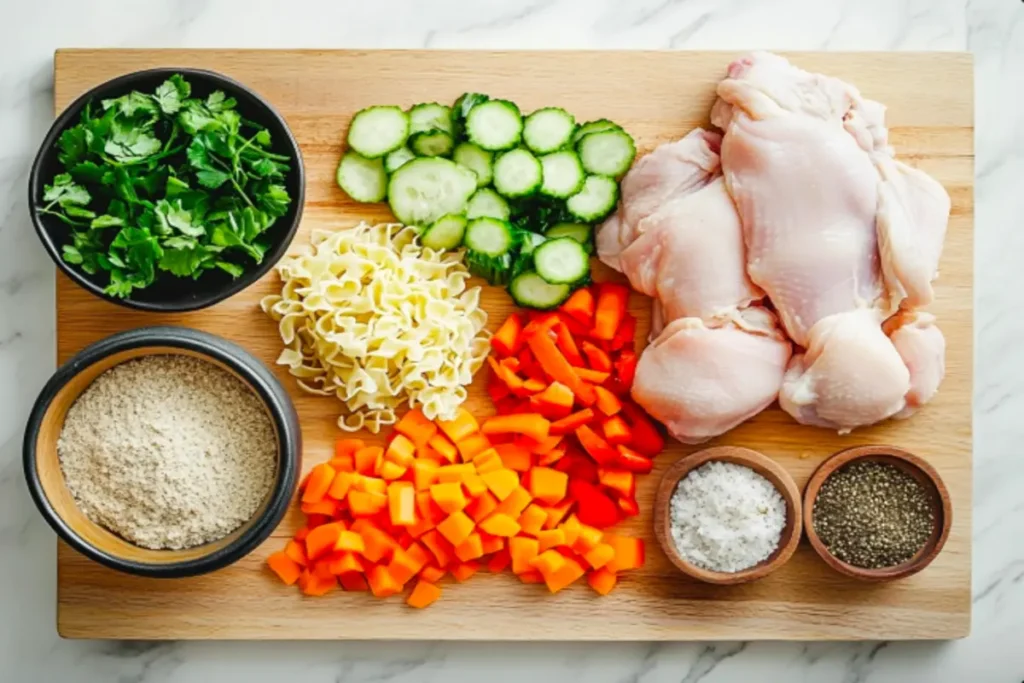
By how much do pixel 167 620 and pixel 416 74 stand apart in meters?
1.88

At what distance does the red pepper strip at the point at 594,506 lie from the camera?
3.09m

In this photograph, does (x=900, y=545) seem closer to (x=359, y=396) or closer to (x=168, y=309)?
(x=359, y=396)

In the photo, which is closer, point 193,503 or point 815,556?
point 193,503

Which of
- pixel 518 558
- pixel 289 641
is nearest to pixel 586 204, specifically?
pixel 518 558

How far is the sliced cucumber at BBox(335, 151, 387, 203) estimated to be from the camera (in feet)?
10.1

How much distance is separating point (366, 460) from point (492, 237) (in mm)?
789

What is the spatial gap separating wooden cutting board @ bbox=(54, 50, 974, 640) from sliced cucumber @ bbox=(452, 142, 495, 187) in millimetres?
192

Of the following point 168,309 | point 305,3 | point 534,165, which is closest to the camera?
point 168,309

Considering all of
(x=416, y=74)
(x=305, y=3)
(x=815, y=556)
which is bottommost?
(x=815, y=556)

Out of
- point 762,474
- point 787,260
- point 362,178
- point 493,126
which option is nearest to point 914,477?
point 762,474

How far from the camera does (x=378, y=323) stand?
2943mm

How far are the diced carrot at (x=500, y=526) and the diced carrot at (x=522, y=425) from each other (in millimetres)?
262

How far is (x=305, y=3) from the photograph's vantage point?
127 inches

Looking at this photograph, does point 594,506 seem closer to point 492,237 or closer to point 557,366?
point 557,366
